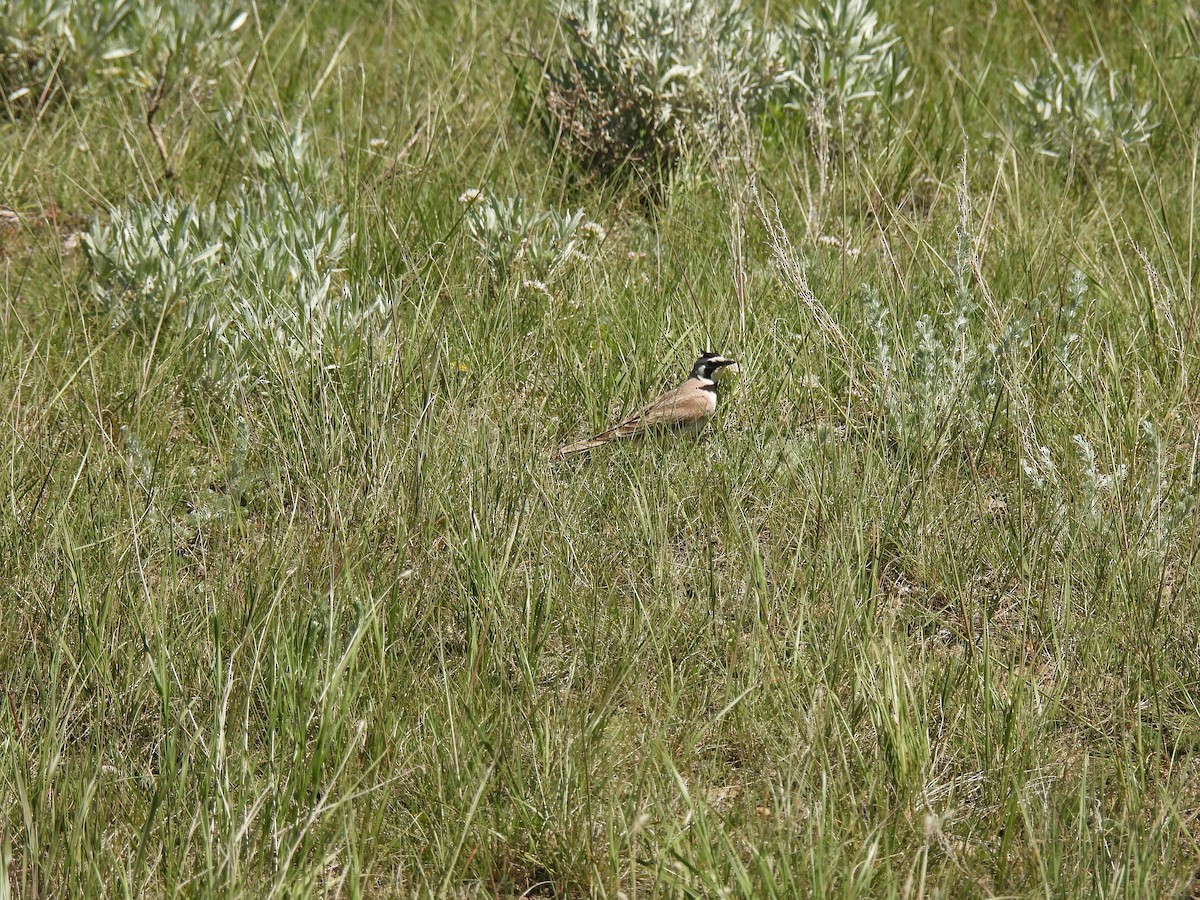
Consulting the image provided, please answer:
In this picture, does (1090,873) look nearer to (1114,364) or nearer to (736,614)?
(736,614)

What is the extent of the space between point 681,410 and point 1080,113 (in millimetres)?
2764

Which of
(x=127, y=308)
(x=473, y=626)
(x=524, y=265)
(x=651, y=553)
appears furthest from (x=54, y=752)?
(x=524, y=265)

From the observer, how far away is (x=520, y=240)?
5242mm

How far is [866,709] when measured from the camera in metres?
3.10

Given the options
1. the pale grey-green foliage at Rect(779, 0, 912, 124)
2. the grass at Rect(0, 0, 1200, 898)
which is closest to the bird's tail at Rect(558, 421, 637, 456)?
the grass at Rect(0, 0, 1200, 898)

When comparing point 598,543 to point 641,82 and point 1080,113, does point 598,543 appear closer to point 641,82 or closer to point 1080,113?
point 641,82

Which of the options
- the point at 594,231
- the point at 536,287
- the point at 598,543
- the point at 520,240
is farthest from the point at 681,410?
the point at 594,231

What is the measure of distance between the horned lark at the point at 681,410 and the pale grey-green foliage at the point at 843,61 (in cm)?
194

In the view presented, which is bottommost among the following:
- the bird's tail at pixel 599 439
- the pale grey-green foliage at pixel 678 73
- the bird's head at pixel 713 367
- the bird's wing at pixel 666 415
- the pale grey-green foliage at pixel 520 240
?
the bird's tail at pixel 599 439

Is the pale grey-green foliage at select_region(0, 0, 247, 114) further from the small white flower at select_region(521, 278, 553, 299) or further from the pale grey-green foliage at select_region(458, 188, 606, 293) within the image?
the small white flower at select_region(521, 278, 553, 299)

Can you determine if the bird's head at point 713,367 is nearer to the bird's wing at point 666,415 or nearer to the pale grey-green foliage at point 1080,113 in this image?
the bird's wing at point 666,415

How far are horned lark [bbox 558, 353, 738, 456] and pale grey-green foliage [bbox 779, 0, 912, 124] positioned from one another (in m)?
1.94

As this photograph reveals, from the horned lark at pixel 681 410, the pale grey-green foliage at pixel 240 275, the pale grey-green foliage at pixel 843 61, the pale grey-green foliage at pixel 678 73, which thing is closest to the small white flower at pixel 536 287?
the pale grey-green foliage at pixel 240 275

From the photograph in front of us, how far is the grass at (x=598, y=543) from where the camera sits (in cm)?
280
